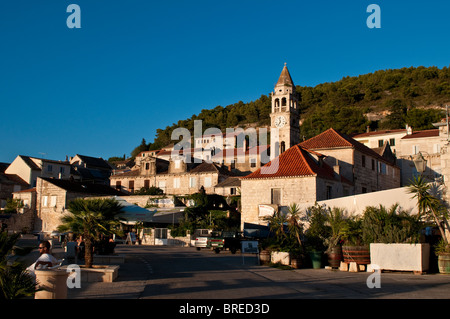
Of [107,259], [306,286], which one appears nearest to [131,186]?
[107,259]

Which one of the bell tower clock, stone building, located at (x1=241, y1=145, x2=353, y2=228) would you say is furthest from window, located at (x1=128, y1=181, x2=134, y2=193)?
stone building, located at (x1=241, y1=145, x2=353, y2=228)

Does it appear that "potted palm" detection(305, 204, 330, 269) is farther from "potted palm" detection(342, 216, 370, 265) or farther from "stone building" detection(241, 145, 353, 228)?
"stone building" detection(241, 145, 353, 228)

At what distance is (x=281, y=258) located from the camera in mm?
19453

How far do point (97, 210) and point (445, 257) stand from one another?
12042 mm

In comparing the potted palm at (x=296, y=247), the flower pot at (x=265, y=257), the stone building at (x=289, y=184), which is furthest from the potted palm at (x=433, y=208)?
the stone building at (x=289, y=184)

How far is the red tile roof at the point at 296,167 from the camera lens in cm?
3488

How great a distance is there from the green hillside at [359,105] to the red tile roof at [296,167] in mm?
45514

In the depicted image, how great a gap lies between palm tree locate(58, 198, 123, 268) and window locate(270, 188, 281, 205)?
21.5m

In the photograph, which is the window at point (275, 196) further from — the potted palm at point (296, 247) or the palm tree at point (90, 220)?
the palm tree at point (90, 220)

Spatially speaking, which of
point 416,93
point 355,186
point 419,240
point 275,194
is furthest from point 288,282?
point 416,93

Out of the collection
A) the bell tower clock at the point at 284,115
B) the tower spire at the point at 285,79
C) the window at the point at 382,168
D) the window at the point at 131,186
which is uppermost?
the tower spire at the point at 285,79

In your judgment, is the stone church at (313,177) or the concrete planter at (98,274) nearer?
→ the concrete planter at (98,274)

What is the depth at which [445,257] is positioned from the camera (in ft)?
51.6

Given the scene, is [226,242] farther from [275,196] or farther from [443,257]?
[443,257]
